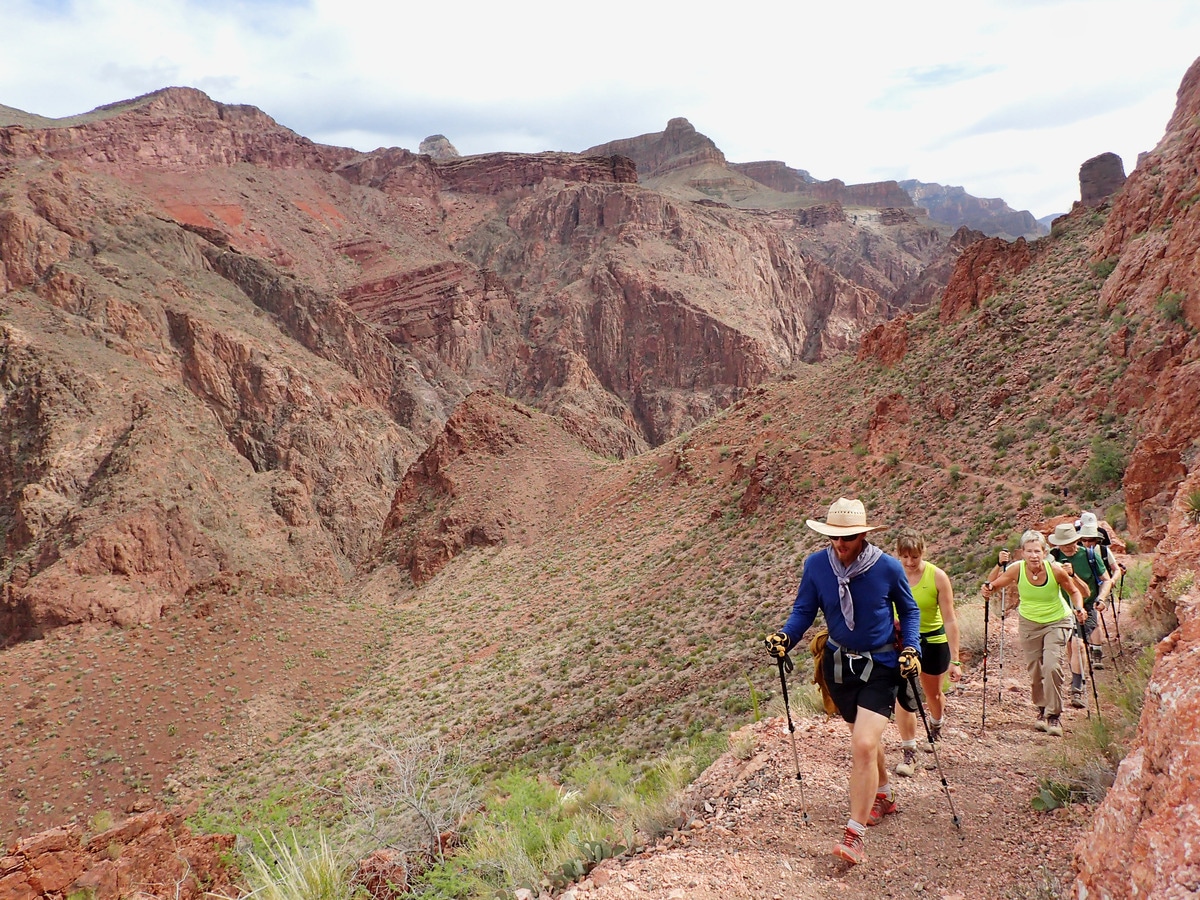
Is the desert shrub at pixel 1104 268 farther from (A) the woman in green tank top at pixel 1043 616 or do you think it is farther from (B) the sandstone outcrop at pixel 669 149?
(B) the sandstone outcrop at pixel 669 149

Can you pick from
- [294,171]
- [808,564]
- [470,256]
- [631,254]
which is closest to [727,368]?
[631,254]

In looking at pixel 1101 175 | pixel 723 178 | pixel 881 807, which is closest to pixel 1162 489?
pixel 881 807

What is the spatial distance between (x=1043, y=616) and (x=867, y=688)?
313 centimetres

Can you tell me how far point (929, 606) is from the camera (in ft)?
19.2

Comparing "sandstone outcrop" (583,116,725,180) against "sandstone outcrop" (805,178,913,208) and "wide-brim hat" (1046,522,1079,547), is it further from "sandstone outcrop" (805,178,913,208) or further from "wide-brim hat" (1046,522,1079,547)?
"wide-brim hat" (1046,522,1079,547)

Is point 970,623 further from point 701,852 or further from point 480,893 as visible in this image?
point 480,893

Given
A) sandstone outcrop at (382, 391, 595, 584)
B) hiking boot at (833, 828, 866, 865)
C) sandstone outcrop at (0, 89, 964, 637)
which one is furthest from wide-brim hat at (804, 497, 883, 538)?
sandstone outcrop at (0, 89, 964, 637)

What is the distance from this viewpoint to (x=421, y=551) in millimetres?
37625

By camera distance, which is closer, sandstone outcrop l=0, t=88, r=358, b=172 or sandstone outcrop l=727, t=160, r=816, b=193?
sandstone outcrop l=0, t=88, r=358, b=172

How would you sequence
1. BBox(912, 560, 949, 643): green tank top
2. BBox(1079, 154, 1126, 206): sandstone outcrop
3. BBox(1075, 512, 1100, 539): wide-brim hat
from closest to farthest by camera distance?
BBox(912, 560, 949, 643): green tank top < BBox(1075, 512, 1100, 539): wide-brim hat < BBox(1079, 154, 1126, 206): sandstone outcrop

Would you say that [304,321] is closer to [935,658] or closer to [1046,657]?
[935,658]

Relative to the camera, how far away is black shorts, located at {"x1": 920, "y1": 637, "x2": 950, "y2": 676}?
18.6 ft

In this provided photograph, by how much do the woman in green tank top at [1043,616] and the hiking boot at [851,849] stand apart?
2788 millimetres

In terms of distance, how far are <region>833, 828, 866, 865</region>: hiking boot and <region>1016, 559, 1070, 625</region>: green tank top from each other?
11.0 feet
